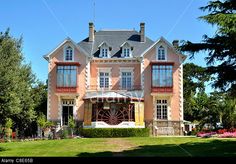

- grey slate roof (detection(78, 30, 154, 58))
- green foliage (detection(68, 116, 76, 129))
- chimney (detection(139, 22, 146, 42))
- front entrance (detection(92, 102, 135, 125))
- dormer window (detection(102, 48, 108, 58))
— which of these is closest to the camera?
green foliage (detection(68, 116, 76, 129))

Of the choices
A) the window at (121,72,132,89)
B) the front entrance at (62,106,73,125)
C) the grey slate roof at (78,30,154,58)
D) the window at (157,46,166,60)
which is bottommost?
the front entrance at (62,106,73,125)

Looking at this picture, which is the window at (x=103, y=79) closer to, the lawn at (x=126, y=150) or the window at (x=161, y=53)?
the window at (x=161, y=53)

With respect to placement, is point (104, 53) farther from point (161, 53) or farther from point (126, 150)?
point (126, 150)

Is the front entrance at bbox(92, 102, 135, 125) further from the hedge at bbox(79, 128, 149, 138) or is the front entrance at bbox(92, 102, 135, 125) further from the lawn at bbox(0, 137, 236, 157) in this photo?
the lawn at bbox(0, 137, 236, 157)

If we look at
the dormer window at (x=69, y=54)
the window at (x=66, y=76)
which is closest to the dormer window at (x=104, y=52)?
the dormer window at (x=69, y=54)

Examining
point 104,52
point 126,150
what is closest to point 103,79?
point 104,52

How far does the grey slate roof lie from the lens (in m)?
39.5

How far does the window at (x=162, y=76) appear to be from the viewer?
3734 centimetres

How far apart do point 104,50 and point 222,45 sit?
25.5m

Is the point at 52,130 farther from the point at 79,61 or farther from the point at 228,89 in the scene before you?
the point at 228,89

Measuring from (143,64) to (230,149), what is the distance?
67.6 ft

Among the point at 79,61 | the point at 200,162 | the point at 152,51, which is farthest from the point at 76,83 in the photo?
the point at 200,162

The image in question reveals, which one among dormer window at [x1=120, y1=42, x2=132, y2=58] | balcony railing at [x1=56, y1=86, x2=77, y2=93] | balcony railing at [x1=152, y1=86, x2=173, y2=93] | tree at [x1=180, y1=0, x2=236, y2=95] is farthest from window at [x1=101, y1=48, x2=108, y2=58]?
tree at [x1=180, y1=0, x2=236, y2=95]

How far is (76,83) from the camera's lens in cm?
3753
